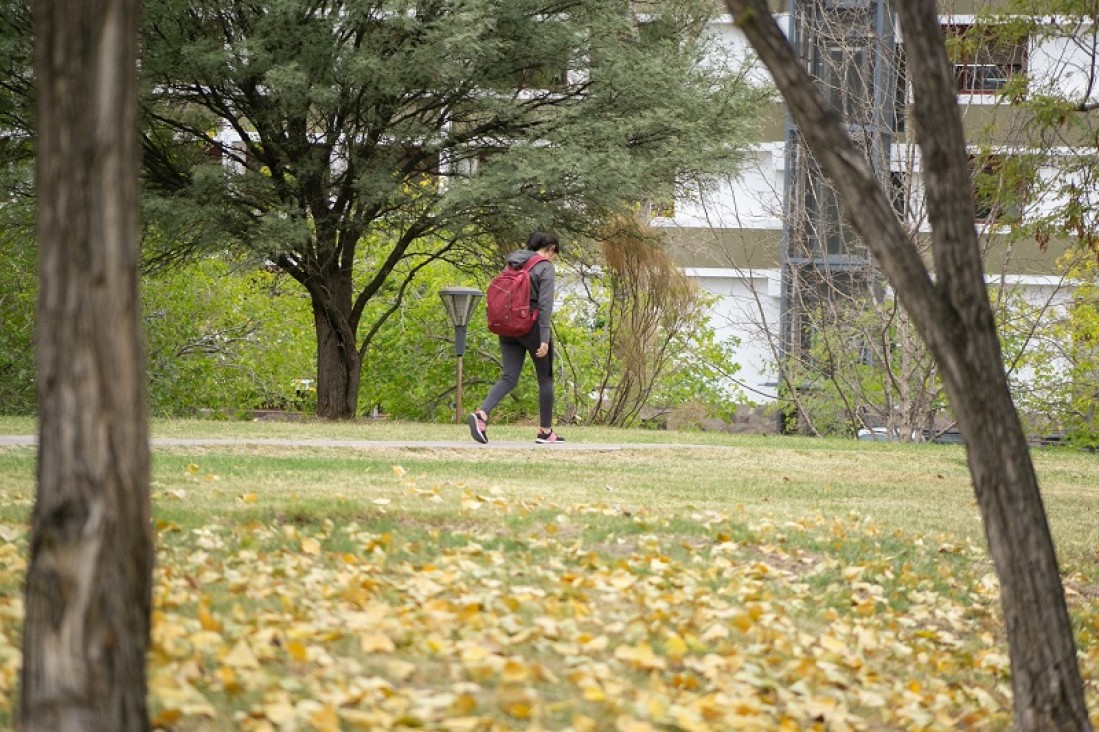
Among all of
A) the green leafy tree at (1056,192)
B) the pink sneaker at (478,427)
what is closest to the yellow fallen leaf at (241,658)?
the green leafy tree at (1056,192)

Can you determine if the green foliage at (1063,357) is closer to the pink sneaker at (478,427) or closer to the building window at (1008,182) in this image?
the pink sneaker at (478,427)

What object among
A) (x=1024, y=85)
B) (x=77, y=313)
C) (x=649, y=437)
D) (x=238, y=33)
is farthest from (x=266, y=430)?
(x=77, y=313)

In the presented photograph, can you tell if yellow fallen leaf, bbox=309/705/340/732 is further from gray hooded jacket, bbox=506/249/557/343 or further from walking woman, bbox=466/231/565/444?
gray hooded jacket, bbox=506/249/557/343

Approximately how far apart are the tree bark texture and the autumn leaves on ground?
63 centimetres

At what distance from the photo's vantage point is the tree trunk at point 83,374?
339 centimetres

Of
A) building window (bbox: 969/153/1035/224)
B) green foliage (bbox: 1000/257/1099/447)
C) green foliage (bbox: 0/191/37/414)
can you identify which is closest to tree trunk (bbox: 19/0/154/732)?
building window (bbox: 969/153/1035/224)

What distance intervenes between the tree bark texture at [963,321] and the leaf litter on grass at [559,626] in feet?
A: 2.00

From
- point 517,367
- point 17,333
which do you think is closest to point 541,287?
point 517,367

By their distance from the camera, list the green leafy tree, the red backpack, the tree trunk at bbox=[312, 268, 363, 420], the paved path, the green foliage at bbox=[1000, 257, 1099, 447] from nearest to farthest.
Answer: the green leafy tree < the paved path < the red backpack < the tree trunk at bbox=[312, 268, 363, 420] < the green foliage at bbox=[1000, 257, 1099, 447]

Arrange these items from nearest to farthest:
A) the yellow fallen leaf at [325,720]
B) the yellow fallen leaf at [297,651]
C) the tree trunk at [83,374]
A: the tree trunk at [83,374] → the yellow fallen leaf at [325,720] → the yellow fallen leaf at [297,651]

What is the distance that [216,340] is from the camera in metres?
26.7

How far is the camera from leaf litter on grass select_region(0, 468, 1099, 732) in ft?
15.1

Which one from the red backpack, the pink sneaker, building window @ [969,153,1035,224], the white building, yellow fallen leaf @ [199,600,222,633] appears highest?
the white building

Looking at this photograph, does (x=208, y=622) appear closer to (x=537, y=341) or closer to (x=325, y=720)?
(x=325, y=720)
